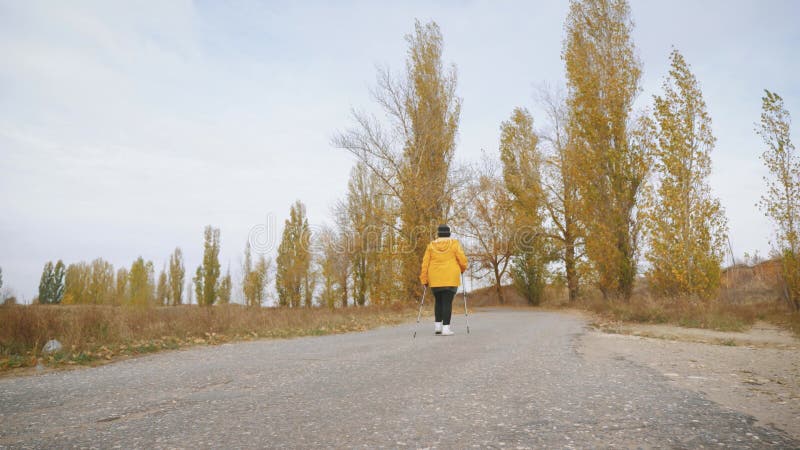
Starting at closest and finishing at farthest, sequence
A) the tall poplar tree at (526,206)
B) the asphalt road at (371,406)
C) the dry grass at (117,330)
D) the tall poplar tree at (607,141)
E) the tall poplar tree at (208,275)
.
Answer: the asphalt road at (371,406), the dry grass at (117,330), the tall poplar tree at (607,141), the tall poplar tree at (526,206), the tall poplar tree at (208,275)

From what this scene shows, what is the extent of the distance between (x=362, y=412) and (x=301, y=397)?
0.77 meters

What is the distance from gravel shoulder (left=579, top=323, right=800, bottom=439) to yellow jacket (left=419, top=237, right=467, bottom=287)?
2787 mm

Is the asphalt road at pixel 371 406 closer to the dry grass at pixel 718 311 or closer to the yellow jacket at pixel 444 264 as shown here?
the yellow jacket at pixel 444 264

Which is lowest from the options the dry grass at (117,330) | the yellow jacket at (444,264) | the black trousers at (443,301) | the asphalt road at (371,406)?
the asphalt road at (371,406)

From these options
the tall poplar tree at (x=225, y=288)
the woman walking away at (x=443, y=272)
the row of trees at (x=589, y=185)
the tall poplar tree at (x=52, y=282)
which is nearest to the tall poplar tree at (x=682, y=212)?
the row of trees at (x=589, y=185)

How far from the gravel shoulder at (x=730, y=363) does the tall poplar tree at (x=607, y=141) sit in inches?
350

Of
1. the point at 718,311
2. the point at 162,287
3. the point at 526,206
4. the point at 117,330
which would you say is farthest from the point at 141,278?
the point at 718,311

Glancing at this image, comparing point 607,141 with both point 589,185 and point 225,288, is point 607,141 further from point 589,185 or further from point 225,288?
point 225,288

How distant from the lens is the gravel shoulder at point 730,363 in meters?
3.72

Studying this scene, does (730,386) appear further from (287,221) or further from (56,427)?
(287,221)

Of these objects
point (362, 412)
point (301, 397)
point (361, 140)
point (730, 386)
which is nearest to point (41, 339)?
point (301, 397)

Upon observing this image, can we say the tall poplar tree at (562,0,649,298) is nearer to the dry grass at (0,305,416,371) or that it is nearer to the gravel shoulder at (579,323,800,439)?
the gravel shoulder at (579,323,800,439)

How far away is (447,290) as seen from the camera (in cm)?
965

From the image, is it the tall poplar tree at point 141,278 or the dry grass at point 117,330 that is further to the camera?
the tall poplar tree at point 141,278
